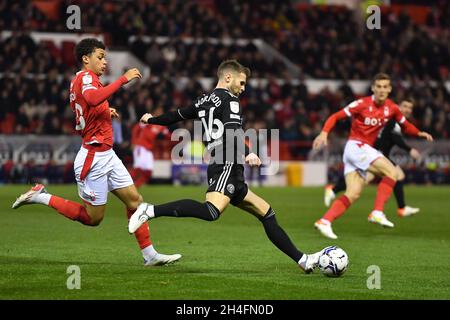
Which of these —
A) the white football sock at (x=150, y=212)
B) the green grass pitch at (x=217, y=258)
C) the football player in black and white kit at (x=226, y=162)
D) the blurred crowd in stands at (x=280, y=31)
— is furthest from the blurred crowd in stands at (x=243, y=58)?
the white football sock at (x=150, y=212)

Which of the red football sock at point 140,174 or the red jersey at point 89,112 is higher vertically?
the red jersey at point 89,112

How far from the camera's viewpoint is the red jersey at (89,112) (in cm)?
906

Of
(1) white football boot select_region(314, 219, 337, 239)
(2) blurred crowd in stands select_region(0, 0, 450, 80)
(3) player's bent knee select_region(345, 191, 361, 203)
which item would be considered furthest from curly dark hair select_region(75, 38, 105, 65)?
(2) blurred crowd in stands select_region(0, 0, 450, 80)

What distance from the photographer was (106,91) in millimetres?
8781

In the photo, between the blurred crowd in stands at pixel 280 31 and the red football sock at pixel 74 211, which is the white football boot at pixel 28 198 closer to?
the red football sock at pixel 74 211

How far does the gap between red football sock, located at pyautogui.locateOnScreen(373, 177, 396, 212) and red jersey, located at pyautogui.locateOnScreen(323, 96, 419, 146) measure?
0.92 metres

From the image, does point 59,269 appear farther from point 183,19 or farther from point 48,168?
point 183,19

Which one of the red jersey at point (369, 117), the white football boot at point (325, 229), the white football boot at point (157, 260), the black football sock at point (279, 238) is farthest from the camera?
the red jersey at point (369, 117)

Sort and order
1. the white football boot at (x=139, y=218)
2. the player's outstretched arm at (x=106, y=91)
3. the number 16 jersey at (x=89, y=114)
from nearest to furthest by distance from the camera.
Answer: the white football boot at (x=139, y=218)
the player's outstretched arm at (x=106, y=91)
the number 16 jersey at (x=89, y=114)

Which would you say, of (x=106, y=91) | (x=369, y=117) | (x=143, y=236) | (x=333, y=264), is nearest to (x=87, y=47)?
(x=106, y=91)

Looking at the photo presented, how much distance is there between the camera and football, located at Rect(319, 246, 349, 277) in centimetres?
867

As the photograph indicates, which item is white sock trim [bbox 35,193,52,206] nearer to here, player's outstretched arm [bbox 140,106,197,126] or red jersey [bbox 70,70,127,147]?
red jersey [bbox 70,70,127,147]

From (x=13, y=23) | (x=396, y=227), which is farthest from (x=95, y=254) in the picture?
(x=13, y=23)

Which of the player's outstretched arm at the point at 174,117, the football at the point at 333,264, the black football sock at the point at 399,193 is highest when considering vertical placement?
the player's outstretched arm at the point at 174,117
